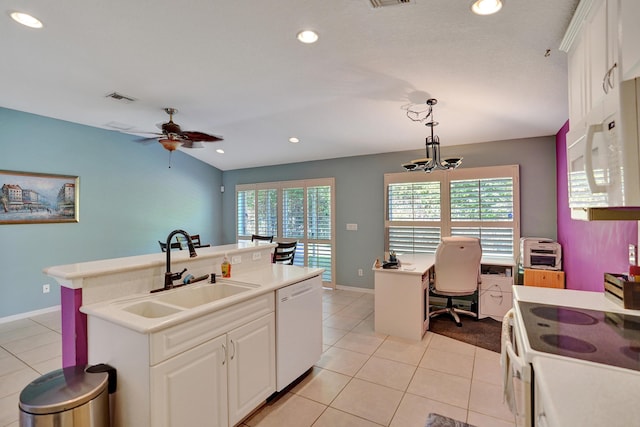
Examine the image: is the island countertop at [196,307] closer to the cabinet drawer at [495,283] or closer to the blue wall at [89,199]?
the cabinet drawer at [495,283]

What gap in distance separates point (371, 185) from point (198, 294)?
3.67 meters

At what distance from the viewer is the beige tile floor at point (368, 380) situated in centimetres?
213

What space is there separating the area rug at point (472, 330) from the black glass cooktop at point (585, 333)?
5.80 feet

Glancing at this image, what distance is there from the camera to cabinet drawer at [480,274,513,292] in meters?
3.83

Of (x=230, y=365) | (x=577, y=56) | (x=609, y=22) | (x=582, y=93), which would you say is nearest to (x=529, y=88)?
(x=577, y=56)

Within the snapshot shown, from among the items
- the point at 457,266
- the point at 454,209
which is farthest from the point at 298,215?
the point at 457,266

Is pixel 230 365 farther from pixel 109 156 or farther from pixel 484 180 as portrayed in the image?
pixel 109 156

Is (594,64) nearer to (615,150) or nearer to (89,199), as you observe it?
(615,150)

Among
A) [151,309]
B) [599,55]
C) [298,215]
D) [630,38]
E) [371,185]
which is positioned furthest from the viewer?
[298,215]

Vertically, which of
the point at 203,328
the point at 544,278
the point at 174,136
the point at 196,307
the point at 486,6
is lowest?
the point at 544,278

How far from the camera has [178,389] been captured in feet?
5.13

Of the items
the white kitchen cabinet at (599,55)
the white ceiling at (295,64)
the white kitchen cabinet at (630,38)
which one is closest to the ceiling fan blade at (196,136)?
the white ceiling at (295,64)

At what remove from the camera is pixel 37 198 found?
4.12 metres

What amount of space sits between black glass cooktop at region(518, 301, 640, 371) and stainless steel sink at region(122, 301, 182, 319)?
1943mm
